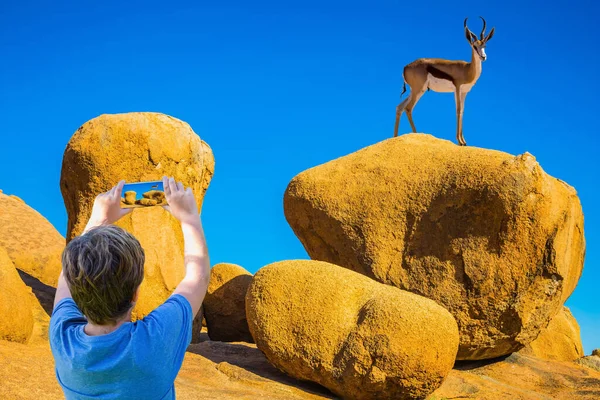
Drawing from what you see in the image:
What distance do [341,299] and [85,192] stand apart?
3678 mm

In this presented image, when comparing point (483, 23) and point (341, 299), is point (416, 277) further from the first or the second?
point (483, 23)

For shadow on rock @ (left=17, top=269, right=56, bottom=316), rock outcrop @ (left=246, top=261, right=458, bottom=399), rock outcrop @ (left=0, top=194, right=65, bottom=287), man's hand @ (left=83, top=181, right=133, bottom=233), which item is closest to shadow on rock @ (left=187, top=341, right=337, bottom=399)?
rock outcrop @ (left=246, top=261, right=458, bottom=399)

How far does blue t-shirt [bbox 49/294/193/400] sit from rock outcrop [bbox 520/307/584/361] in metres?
9.39

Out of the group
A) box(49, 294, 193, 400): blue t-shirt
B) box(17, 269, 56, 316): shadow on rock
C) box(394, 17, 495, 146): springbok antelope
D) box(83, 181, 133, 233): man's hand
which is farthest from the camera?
box(394, 17, 495, 146): springbok antelope

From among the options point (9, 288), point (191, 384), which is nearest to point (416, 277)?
point (191, 384)

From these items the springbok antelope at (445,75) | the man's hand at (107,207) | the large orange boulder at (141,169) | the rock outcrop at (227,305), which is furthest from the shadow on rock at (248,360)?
the man's hand at (107,207)

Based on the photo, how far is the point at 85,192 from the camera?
8523mm

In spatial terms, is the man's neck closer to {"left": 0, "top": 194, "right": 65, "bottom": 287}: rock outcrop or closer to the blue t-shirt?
the blue t-shirt

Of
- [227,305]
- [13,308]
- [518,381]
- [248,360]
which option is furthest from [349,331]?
[13,308]

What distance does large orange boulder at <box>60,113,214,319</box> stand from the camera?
8.19m

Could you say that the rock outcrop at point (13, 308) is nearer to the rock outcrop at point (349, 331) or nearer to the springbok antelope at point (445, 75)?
the rock outcrop at point (349, 331)

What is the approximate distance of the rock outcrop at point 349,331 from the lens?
6.57 meters

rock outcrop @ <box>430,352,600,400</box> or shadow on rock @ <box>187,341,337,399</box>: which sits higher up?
rock outcrop @ <box>430,352,600,400</box>

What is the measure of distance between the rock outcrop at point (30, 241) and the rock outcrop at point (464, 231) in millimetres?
4614
